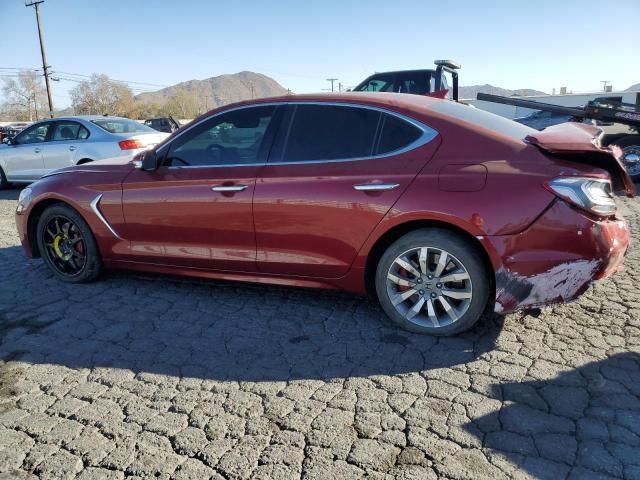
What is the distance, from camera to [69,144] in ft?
31.7

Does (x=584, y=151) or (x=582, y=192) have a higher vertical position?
(x=584, y=151)

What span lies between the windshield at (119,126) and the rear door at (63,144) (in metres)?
0.32

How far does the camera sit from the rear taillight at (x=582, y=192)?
304 cm

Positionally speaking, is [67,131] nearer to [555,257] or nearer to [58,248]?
[58,248]

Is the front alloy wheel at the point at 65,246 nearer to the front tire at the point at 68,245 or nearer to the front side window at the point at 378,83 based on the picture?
the front tire at the point at 68,245

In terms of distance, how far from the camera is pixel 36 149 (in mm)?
10234

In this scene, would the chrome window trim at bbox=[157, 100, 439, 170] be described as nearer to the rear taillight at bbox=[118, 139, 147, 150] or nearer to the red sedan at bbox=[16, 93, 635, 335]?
the red sedan at bbox=[16, 93, 635, 335]

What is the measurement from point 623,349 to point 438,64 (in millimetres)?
9021

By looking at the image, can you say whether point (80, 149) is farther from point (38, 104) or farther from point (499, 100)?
point (38, 104)

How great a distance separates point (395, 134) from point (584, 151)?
1.18 meters

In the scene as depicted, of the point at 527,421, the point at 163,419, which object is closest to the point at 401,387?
the point at 527,421

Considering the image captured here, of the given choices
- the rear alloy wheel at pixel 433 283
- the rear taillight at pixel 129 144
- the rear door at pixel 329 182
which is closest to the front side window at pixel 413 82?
the rear taillight at pixel 129 144

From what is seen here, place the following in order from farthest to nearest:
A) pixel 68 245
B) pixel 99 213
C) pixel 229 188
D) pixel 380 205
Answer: pixel 68 245 < pixel 99 213 < pixel 229 188 < pixel 380 205

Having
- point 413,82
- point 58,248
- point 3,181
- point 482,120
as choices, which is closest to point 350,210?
point 482,120
